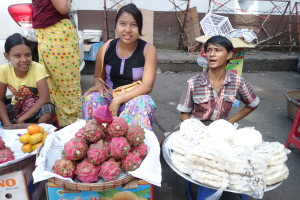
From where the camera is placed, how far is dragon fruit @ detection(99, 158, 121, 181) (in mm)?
1464

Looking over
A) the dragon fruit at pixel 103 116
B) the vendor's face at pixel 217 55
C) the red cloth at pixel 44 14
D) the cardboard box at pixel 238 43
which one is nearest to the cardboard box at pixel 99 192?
the dragon fruit at pixel 103 116

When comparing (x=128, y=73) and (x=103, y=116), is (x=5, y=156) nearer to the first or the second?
(x=103, y=116)

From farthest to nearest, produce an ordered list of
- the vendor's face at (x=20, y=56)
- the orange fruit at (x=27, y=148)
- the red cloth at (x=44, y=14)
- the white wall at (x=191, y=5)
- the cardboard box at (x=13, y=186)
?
the white wall at (x=191, y=5)
the red cloth at (x=44, y=14)
the vendor's face at (x=20, y=56)
the orange fruit at (x=27, y=148)
the cardboard box at (x=13, y=186)

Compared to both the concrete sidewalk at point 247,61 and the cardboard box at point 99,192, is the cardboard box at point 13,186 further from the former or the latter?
the concrete sidewalk at point 247,61

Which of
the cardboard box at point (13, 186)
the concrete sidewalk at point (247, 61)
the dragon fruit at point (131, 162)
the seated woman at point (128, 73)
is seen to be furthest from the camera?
the concrete sidewalk at point (247, 61)

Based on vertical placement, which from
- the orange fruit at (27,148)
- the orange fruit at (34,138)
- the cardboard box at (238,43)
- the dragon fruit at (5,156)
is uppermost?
the cardboard box at (238,43)

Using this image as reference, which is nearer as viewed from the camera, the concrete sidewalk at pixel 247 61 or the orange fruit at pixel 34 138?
the orange fruit at pixel 34 138

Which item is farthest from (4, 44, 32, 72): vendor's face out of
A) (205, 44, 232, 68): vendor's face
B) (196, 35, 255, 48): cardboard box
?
(196, 35, 255, 48): cardboard box

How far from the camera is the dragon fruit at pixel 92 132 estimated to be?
1.55 m

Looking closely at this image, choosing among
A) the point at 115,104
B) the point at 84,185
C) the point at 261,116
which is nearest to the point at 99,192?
the point at 84,185

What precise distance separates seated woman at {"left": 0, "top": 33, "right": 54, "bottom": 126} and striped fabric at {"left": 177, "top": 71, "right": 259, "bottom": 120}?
1367 millimetres

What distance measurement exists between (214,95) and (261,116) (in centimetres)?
211

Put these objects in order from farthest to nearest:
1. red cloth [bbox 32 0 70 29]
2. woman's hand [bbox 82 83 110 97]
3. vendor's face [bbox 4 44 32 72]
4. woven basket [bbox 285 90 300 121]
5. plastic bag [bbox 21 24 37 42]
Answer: woven basket [bbox 285 90 300 121] → plastic bag [bbox 21 24 37 42] → red cloth [bbox 32 0 70 29] → woman's hand [bbox 82 83 110 97] → vendor's face [bbox 4 44 32 72]

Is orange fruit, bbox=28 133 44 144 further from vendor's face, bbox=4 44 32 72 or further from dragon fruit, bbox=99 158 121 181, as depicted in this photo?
vendor's face, bbox=4 44 32 72
